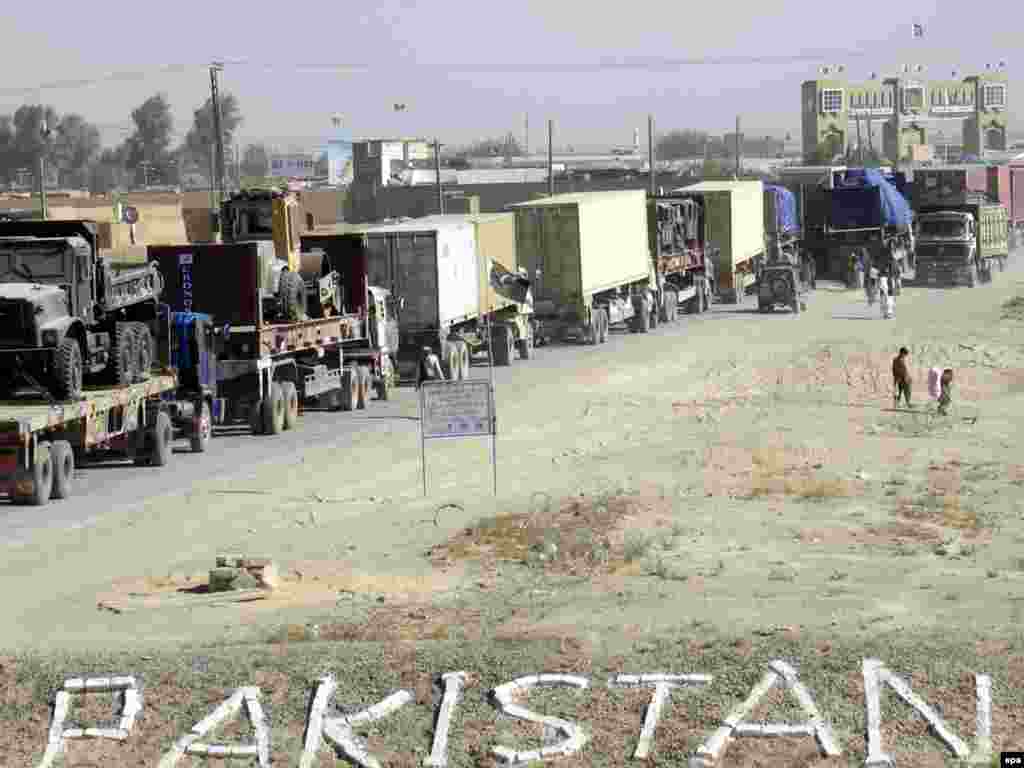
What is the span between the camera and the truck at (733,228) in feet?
198

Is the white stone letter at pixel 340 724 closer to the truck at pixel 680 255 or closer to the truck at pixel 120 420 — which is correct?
the truck at pixel 120 420

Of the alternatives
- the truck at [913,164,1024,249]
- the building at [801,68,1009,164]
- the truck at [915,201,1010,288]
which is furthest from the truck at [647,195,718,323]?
the building at [801,68,1009,164]

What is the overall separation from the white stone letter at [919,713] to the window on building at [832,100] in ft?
446

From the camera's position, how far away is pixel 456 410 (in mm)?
25125

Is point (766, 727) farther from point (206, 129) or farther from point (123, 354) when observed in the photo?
point (206, 129)

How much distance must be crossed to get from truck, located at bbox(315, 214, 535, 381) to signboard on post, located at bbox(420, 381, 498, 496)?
11.8m

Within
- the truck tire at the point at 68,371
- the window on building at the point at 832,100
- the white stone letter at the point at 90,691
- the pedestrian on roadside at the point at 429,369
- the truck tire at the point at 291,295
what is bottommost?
the white stone letter at the point at 90,691

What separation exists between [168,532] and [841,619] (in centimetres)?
951

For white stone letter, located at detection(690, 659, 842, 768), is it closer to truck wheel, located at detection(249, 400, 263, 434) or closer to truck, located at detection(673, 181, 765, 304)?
truck wheel, located at detection(249, 400, 263, 434)

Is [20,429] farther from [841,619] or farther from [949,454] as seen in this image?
[949,454]

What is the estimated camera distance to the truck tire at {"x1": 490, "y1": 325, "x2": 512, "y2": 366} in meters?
44.2

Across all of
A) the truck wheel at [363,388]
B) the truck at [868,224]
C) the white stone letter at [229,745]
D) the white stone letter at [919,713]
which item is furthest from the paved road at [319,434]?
the white stone letter at [919,713]

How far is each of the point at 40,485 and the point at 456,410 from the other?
5.42m

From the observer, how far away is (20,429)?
79.5 ft
